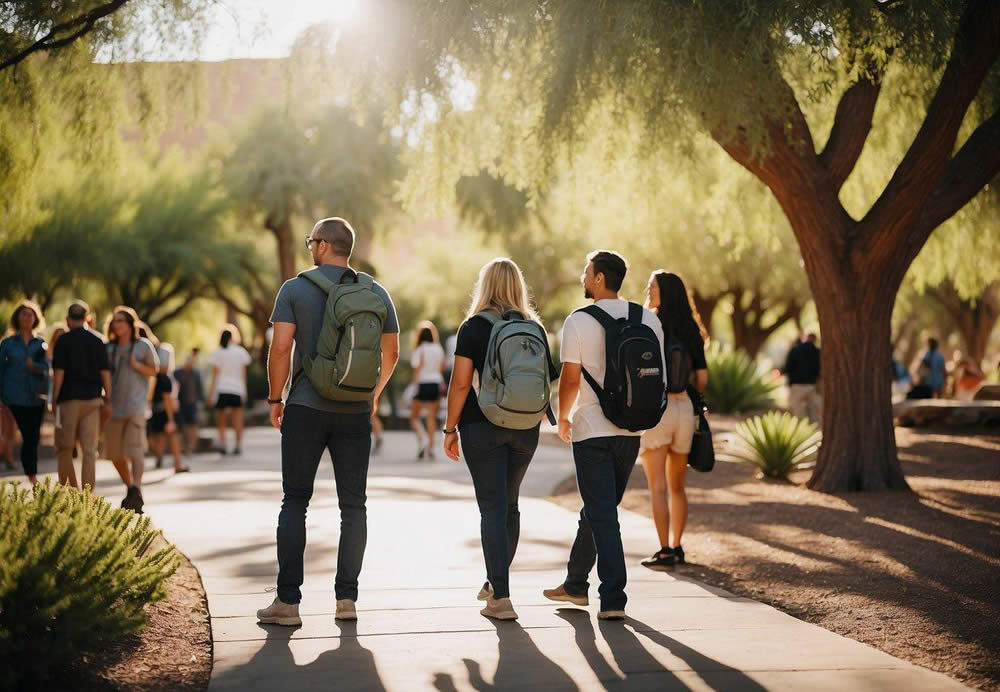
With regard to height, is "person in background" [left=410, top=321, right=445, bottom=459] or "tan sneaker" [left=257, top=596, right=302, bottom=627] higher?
"person in background" [left=410, top=321, right=445, bottom=459]

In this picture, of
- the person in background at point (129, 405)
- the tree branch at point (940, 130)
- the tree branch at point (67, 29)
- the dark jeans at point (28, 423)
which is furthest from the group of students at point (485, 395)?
the dark jeans at point (28, 423)

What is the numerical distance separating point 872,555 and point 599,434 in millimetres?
3300

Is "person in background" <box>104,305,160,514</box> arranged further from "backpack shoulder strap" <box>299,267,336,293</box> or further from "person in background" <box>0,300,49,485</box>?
"backpack shoulder strap" <box>299,267,336,293</box>

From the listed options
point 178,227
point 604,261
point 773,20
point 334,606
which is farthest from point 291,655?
point 178,227

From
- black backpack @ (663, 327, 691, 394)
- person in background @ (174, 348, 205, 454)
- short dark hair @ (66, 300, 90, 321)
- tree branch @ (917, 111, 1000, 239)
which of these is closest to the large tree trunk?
tree branch @ (917, 111, 1000, 239)

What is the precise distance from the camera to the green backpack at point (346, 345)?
6078mm

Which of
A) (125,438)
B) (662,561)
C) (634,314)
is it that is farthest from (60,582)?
(125,438)

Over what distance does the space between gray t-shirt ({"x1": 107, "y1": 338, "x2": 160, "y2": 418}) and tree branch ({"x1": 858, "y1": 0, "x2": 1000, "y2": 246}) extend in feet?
23.4

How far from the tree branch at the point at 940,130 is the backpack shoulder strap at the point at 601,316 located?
605 centimetres

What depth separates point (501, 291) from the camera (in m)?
6.55

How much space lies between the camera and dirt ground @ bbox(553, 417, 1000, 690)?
6277mm

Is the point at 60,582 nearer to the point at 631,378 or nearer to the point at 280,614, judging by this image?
the point at 280,614

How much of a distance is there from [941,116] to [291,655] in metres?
8.78

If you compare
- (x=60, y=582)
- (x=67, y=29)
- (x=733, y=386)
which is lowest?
(x=60, y=582)
